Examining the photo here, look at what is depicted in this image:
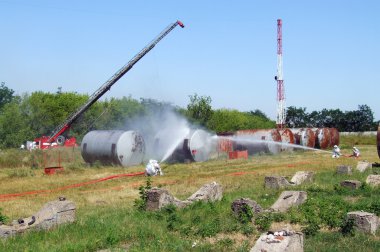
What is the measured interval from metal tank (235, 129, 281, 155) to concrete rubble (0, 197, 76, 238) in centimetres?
2851

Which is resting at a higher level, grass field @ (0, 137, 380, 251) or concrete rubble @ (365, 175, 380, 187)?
concrete rubble @ (365, 175, 380, 187)

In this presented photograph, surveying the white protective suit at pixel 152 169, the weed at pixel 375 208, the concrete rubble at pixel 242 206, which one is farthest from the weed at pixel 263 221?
the white protective suit at pixel 152 169

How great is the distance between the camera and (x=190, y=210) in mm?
11961

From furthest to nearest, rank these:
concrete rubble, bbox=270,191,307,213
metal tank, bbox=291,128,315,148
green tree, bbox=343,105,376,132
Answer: green tree, bbox=343,105,376,132
metal tank, bbox=291,128,315,148
concrete rubble, bbox=270,191,307,213

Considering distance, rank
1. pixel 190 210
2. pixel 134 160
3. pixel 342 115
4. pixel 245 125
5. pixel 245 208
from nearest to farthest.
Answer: pixel 245 208, pixel 190 210, pixel 134 160, pixel 245 125, pixel 342 115

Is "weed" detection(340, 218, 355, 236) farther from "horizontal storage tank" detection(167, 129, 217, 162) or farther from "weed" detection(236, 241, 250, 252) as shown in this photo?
"horizontal storage tank" detection(167, 129, 217, 162)

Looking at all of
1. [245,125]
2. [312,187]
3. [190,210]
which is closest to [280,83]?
[245,125]

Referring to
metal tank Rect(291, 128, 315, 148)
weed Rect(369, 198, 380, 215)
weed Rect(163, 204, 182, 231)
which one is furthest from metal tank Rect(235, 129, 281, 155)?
weed Rect(163, 204, 182, 231)

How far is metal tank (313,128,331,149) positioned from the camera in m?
45.6

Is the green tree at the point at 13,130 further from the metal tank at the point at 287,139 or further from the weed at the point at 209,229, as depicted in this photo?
the weed at the point at 209,229

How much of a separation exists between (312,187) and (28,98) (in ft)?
196

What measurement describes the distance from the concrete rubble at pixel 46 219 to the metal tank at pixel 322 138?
37850mm

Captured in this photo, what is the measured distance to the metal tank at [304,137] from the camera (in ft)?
144

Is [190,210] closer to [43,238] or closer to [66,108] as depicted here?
[43,238]
